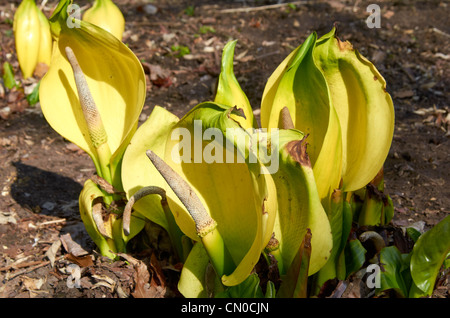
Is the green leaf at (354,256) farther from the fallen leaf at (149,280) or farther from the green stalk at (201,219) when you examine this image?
the fallen leaf at (149,280)

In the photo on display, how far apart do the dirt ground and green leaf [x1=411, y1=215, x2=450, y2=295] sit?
16 cm

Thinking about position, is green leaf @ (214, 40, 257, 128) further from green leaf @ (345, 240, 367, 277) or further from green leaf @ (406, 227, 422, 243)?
green leaf @ (406, 227, 422, 243)

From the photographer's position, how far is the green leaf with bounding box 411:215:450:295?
109 centimetres

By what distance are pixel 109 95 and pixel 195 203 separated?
1.68 ft

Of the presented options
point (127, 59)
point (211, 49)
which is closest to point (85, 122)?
point (127, 59)

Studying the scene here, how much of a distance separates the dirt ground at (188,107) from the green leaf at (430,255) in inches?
6.4

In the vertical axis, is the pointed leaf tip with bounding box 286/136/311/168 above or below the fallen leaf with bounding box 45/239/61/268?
above

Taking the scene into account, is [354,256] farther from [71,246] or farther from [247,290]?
[71,246]

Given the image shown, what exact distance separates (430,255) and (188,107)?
1636mm

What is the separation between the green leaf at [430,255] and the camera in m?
1.09

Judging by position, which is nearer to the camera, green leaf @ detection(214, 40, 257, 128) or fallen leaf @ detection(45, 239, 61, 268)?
green leaf @ detection(214, 40, 257, 128)

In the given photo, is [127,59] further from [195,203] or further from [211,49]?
[211,49]

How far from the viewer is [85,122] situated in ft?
4.67

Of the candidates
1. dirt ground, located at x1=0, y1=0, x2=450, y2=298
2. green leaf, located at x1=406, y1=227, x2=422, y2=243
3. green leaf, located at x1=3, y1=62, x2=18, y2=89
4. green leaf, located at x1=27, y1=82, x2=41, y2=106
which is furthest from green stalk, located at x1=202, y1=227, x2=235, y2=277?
green leaf, located at x1=3, y1=62, x2=18, y2=89
